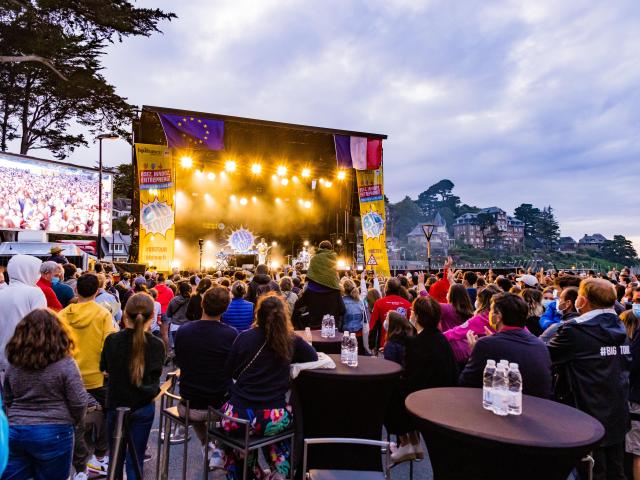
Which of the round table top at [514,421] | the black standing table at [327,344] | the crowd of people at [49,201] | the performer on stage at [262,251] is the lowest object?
the black standing table at [327,344]

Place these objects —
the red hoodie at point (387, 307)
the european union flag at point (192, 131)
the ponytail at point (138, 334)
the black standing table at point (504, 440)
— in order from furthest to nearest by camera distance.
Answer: the european union flag at point (192, 131)
the red hoodie at point (387, 307)
the ponytail at point (138, 334)
the black standing table at point (504, 440)

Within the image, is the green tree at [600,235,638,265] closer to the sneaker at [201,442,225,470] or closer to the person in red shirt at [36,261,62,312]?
the sneaker at [201,442,225,470]

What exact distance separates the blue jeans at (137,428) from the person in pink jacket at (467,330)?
2.77m

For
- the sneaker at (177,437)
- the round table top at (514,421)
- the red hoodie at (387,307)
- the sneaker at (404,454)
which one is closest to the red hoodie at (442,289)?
the red hoodie at (387,307)

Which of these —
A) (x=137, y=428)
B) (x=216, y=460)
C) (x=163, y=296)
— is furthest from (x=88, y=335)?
(x=163, y=296)

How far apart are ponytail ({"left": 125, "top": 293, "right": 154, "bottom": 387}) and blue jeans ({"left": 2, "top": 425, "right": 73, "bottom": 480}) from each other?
0.51m

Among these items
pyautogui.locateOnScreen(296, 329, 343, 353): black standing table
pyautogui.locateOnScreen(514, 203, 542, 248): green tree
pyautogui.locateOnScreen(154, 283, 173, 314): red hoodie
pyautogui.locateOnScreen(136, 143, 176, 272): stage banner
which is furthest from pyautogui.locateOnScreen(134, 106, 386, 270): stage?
pyautogui.locateOnScreen(514, 203, 542, 248): green tree

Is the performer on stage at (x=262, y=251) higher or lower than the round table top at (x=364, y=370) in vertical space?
higher

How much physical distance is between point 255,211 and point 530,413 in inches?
902

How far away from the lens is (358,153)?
18.4 m

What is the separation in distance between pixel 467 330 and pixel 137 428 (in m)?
3.12

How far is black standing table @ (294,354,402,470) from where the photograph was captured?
3148 mm

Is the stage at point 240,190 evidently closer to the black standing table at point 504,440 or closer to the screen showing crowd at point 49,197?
the screen showing crowd at point 49,197

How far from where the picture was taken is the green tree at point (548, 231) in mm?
82500
